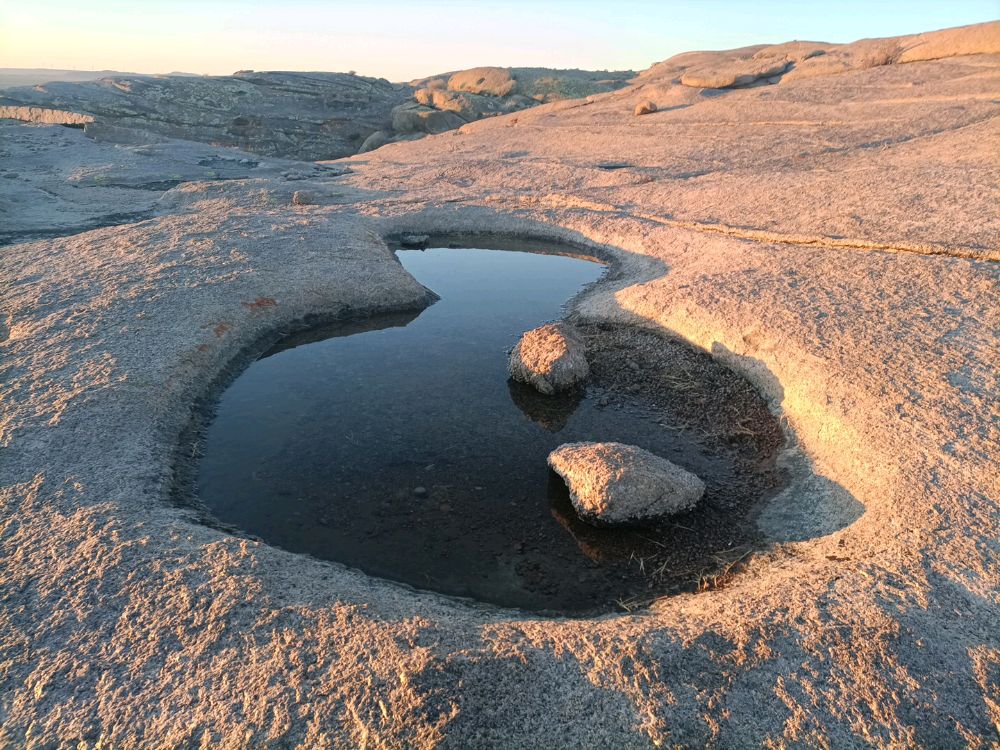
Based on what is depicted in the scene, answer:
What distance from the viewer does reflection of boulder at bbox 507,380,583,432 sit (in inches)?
466

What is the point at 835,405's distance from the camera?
410 inches

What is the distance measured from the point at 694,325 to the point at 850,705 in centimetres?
954

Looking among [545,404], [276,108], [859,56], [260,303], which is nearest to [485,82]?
[276,108]

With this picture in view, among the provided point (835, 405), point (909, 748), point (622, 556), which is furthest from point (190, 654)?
point (835, 405)

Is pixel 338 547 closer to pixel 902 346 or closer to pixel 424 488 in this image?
pixel 424 488

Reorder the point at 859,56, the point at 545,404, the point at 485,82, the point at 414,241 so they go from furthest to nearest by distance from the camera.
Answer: the point at 485,82 → the point at 859,56 → the point at 414,241 → the point at 545,404

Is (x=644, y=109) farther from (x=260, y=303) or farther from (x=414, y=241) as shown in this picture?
(x=260, y=303)

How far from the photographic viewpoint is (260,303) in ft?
50.2

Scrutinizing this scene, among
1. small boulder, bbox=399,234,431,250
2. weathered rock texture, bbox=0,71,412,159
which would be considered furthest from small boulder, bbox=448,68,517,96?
small boulder, bbox=399,234,431,250

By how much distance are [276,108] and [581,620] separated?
6446cm

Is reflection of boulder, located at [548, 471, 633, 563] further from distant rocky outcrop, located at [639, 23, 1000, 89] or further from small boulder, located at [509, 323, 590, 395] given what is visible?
distant rocky outcrop, located at [639, 23, 1000, 89]

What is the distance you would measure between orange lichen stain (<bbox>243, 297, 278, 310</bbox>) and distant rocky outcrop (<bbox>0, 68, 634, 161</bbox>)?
30.8 m

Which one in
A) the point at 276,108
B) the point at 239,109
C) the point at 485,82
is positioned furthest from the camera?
the point at 485,82

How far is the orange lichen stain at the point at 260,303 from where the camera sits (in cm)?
1503
